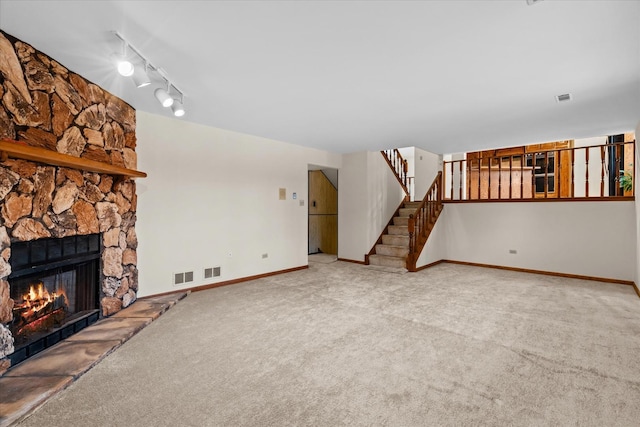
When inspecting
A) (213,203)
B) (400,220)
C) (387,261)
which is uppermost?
(213,203)

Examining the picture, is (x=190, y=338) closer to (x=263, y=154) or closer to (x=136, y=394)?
(x=136, y=394)

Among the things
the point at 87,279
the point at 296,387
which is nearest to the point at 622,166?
the point at 296,387

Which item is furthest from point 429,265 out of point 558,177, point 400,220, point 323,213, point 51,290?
point 51,290

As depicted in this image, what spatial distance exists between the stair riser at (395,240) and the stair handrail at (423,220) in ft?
1.05

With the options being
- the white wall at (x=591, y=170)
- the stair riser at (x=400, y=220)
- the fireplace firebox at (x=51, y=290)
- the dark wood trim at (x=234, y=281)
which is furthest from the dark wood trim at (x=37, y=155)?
the white wall at (x=591, y=170)

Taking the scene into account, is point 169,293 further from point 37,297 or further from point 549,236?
point 549,236

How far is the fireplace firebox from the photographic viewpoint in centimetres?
227

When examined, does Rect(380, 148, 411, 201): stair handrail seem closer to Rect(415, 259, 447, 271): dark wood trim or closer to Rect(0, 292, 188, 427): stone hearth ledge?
Rect(415, 259, 447, 271): dark wood trim

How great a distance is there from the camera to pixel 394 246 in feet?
20.5

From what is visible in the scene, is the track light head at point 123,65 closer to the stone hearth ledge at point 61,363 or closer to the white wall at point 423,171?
the stone hearth ledge at point 61,363

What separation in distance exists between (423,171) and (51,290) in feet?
25.5

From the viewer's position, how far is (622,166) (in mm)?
5836

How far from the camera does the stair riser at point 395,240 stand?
623 cm

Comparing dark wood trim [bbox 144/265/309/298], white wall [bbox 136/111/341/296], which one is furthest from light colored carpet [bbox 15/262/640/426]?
white wall [bbox 136/111/341/296]
